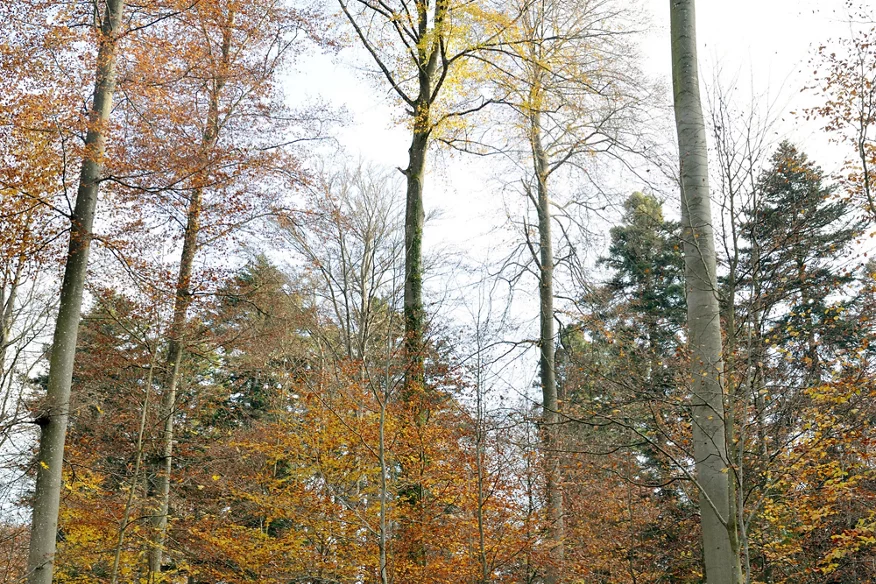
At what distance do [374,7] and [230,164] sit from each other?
397cm

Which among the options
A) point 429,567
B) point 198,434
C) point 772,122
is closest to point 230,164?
point 429,567

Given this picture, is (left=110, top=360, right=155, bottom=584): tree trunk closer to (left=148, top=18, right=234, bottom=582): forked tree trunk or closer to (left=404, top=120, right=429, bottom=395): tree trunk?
(left=148, top=18, right=234, bottom=582): forked tree trunk

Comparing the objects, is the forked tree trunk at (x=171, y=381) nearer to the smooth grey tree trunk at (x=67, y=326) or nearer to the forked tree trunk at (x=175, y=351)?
the forked tree trunk at (x=175, y=351)

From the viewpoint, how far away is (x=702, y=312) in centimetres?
463

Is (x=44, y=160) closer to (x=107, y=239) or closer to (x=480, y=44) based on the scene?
(x=107, y=239)

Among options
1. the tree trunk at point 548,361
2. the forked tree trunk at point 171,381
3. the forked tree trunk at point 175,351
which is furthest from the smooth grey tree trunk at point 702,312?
the forked tree trunk at point 171,381

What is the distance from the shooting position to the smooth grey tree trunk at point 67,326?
19.2ft

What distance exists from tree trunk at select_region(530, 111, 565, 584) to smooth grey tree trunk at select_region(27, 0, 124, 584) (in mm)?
5708

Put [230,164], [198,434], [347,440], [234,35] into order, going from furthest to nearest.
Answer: [198,434] < [234,35] < [347,440] < [230,164]

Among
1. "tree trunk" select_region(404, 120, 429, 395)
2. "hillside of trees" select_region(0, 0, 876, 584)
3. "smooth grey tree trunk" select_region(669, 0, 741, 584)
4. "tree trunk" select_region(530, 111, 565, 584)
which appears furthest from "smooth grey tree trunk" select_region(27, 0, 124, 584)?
"tree trunk" select_region(530, 111, 565, 584)

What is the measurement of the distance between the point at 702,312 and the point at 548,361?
22.8ft

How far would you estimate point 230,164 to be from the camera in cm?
877

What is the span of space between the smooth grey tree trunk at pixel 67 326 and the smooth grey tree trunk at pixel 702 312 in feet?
17.1

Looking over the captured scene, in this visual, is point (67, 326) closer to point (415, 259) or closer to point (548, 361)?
point (415, 259)
